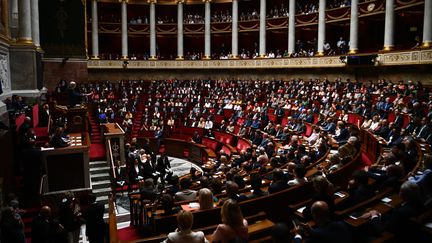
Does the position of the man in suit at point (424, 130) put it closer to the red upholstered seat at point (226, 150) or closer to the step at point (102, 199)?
the red upholstered seat at point (226, 150)

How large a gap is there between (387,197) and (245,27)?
2817cm

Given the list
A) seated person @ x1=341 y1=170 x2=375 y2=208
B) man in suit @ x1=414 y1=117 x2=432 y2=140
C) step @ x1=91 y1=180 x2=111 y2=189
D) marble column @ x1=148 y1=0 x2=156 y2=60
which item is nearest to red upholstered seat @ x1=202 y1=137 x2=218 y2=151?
step @ x1=91 y1=180 x2=111 y2=189

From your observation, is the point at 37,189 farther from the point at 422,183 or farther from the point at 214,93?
the point at 214,93

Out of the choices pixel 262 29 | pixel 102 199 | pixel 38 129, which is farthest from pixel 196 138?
pixel 262 29

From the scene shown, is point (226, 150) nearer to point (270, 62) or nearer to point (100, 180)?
point (100, 180)

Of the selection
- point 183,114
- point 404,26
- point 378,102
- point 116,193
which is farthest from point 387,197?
point 404,26

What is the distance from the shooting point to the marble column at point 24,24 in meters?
13.6

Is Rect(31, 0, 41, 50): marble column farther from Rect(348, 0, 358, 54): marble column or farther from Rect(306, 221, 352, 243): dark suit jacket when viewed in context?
Rect(348, 0, 358, 54): marble column

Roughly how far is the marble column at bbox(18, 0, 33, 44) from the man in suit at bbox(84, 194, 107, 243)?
947 centimetres

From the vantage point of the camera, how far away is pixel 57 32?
66.7ft

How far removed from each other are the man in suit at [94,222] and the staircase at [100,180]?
486 centimetres

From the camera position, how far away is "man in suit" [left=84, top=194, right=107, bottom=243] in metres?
6.73

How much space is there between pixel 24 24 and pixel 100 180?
6568 millimetres

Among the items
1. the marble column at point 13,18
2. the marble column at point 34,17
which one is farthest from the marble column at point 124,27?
the marble column at point 13,18
